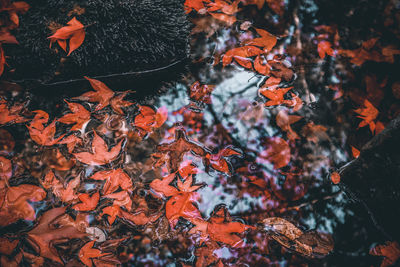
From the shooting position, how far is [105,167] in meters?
1.70

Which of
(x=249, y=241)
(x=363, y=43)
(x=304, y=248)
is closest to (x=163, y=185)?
(x=249, y=241)

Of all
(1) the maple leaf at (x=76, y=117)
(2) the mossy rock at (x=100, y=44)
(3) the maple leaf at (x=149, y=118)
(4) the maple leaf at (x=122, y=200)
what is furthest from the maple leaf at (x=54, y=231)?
(2) the mossy rock at (x=100, y=44)

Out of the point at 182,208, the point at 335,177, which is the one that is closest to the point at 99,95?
the point at 182,208

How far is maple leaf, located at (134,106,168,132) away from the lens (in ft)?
6.11

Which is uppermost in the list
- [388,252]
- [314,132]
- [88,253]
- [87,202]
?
[314,132]

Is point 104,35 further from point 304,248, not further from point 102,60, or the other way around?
point 304,248

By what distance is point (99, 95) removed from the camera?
74.3 inches

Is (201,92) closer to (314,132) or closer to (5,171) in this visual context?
(314,132)

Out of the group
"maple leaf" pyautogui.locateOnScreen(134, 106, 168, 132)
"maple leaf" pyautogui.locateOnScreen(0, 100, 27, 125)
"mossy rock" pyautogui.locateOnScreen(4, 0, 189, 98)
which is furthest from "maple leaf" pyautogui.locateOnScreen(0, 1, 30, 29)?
"maple leaf" pyautogui.locateOnScreen(134, 106, 168, 132)

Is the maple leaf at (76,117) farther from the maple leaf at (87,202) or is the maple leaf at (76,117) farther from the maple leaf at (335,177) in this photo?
the maple leaf at (335,177)

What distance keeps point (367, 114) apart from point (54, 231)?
117 inches

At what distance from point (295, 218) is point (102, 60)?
2207mm

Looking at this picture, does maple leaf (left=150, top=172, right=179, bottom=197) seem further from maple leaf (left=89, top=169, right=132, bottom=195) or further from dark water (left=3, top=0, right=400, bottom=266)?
maple leaf (left=89, top=169, right=132, bottom=195)

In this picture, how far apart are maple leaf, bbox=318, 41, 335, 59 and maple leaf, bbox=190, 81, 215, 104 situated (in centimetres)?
126
